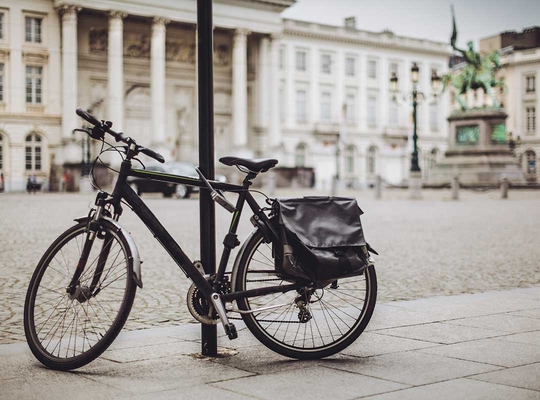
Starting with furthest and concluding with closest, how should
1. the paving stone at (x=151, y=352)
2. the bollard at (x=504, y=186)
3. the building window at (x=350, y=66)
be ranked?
the building window at (x=350, y=66) < the bollard at (x=504, y=186) < the paving stone at (x=151, y=352)

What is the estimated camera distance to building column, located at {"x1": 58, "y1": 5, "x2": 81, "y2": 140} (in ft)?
170

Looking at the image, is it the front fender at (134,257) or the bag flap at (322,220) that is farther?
the bag flap at (322,220)

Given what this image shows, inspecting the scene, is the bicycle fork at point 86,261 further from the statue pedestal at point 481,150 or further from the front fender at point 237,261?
the statue pedestal at point 481,150

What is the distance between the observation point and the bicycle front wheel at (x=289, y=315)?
13.9ft

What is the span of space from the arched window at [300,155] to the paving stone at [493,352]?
6781 cm

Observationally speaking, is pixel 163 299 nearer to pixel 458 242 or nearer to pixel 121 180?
pixel 121 180

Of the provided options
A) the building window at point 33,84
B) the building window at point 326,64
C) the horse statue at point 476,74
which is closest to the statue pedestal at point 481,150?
the horse statue at point 476,74

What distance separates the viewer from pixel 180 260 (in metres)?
4.25

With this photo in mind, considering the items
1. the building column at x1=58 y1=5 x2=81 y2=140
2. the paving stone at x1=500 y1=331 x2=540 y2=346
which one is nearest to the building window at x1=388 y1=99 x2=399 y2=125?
the building column at x1=58 y1=5 x2=81 y2=140

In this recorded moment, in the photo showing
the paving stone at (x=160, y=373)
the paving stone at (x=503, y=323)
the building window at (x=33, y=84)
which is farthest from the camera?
the building window at (x=33, y=84)

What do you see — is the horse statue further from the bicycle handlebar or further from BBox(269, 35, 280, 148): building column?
the bicycle handlebar

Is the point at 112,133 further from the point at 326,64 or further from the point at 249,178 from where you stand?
the point at 326,64

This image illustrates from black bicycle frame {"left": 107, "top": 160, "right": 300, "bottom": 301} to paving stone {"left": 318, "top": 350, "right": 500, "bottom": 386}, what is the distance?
53 centimetres

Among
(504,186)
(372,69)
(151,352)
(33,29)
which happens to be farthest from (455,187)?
(372,69)
